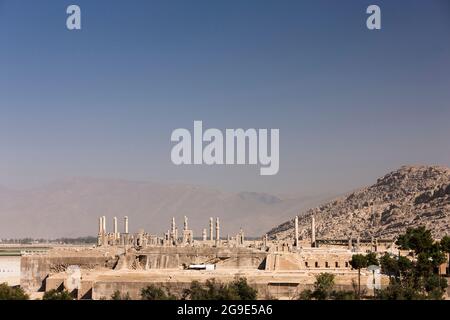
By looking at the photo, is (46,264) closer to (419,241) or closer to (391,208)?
(419,241)

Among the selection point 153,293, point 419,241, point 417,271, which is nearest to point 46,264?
point 153,293

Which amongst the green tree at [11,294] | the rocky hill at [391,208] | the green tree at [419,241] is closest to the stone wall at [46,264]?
the green tree at [11,294]

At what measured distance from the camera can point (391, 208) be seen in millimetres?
101062

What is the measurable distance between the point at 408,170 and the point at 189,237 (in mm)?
67312

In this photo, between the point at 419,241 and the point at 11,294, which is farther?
the point at 419,241

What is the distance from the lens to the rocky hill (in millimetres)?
88938

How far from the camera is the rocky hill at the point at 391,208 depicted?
88.9 metres

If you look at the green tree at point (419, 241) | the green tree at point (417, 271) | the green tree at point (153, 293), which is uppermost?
the green tree at point (419, 241)

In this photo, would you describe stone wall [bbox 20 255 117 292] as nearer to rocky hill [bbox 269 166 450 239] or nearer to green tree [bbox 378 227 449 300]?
green tree [bbox 378 227 449 300]

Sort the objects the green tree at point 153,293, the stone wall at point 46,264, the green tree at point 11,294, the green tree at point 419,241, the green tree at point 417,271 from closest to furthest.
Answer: the green tree at point 11,294 → the green tree at point 417,271 → the green tree at point 153,293 → the green tree at point 419,241 → the stone wall at point 46,264

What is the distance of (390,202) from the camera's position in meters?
107

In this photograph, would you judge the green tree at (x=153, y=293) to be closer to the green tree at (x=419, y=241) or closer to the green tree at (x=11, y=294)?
the green tree at (x=11, y=294)

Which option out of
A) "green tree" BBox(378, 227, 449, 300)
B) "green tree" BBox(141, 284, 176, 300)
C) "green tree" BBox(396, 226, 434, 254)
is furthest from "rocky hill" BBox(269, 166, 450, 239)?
"green tree" BBox(141, 284, 176, 300)
